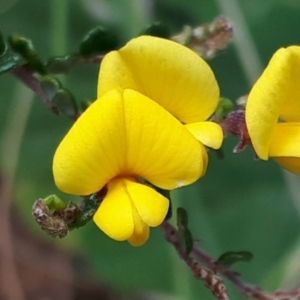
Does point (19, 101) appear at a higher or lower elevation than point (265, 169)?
higher

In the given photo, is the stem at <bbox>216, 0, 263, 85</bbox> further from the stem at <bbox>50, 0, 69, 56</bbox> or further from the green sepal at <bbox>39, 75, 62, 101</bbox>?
the green sepal at <bbox>39, 75, 62, 101</bbox>

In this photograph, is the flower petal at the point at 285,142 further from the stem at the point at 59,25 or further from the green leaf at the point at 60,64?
the stem at the point at 59,25

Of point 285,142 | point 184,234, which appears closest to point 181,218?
point 184,234

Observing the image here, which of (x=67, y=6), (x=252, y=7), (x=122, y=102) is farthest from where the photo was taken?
(x=252, y=7)

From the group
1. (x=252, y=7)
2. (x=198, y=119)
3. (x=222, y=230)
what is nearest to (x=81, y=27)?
(x=252, y=7)

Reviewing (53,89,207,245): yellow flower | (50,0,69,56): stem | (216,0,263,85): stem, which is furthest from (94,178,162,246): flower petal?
(216,0,263,85): stem

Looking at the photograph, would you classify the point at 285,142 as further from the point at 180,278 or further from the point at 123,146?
the point at 180,278

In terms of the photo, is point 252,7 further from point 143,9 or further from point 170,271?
point 170,271
